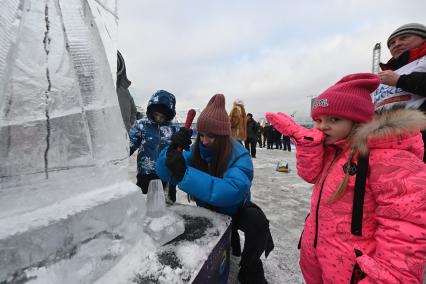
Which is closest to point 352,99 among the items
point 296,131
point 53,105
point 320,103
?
point 320,103

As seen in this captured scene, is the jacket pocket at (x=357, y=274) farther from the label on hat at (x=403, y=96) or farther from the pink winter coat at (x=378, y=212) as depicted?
the label on hat at (x=403, y=96)

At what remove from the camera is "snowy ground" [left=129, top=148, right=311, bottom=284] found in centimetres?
192

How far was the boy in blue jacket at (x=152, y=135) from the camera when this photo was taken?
252 cm

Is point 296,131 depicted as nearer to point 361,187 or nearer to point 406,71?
point 361,187

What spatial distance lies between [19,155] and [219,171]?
3.66ft

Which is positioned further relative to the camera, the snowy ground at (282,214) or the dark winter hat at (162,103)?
the dark winter hat at (162,103)

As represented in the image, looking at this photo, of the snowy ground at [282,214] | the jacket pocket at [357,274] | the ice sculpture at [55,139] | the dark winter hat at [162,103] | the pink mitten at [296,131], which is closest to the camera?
the ice sculpture at [55,139]

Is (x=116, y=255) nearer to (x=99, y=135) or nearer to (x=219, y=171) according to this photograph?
(x=99, y=135)

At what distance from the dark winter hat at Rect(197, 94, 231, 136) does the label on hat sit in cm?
97

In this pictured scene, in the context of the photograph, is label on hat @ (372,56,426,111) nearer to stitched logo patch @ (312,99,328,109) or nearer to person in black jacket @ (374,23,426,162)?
person in black jacket @ (374,23,426,162)

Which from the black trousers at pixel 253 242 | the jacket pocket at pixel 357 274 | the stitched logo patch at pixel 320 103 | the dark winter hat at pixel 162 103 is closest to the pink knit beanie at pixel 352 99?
the stitched logo patch at pixel 320 103

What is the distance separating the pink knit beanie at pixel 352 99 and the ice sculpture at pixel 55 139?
37.4 inches

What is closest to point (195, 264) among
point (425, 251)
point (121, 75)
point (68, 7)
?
point (425, 251)

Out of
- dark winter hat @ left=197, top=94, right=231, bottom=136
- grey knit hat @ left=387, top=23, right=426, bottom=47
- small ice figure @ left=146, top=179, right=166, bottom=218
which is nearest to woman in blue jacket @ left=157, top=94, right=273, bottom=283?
dark winter hat @ left=197, top=94, right=231, bottom=136
